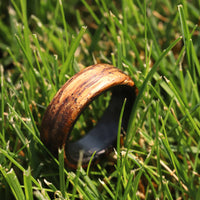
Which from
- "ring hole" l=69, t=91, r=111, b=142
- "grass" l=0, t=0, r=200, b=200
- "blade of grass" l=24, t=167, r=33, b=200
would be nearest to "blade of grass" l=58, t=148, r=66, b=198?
"grass" l=0, t=0, r=200, b=200

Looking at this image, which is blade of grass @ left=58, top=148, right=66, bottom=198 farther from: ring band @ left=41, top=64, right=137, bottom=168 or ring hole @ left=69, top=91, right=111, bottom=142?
ring hole @ left=69, top=91, right=111, bottom=142

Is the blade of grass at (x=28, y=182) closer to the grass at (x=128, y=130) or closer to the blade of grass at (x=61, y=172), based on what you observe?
the grass at (x=128, y=130)

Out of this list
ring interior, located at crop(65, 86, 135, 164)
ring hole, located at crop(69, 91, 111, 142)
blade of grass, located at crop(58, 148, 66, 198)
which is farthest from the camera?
ring hole, located at crop(69, 91, 111, 142)

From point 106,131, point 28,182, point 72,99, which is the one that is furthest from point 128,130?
point 28,182

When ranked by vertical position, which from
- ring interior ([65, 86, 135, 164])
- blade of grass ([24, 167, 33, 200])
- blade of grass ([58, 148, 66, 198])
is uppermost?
blade of grass ([24, 167, 33, 200])

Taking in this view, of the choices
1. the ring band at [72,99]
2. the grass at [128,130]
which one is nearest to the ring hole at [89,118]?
the grass at [128,130]

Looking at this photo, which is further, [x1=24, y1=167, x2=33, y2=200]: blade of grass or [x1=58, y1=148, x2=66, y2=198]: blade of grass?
[x1=58, y1=148, x2=66, y2=198]: blade of grass
